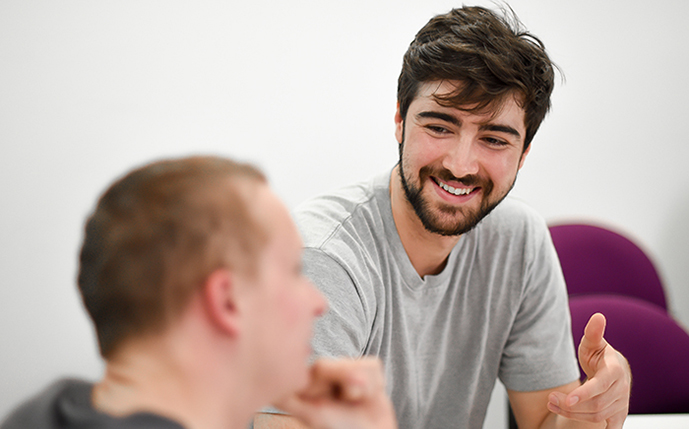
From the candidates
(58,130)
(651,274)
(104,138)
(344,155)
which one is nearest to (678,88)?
(651,274)

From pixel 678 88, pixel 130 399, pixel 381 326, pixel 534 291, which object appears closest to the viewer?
pixel 130 399

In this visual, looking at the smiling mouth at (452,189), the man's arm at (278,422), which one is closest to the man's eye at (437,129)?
the smiling mouth at (452,189)

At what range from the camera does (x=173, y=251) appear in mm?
451

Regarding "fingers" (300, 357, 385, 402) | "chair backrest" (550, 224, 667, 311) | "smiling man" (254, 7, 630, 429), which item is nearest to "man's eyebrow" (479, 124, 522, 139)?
"smiling man" (254, 7, 630, 429)

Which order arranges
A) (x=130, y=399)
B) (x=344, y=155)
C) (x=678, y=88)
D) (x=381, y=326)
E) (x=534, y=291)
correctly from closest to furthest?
(x=130, y=399) < (x=381, y=326) < (x=534, y=291) < (x=344, y=155) < (x=678, y=88)

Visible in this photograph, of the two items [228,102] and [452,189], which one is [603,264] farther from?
[228,102]

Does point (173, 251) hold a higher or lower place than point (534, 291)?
higher

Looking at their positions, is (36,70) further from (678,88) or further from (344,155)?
(678,88)

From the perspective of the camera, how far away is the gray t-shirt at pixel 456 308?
115 centimetres

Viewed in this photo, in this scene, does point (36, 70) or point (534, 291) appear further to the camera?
point (36, 70)

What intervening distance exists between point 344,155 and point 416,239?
1.05 metres

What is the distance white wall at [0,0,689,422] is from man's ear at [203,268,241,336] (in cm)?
151

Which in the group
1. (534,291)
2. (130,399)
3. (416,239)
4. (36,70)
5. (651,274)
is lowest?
(651,274)

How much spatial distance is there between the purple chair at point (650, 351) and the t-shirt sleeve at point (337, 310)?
0.80 meters
